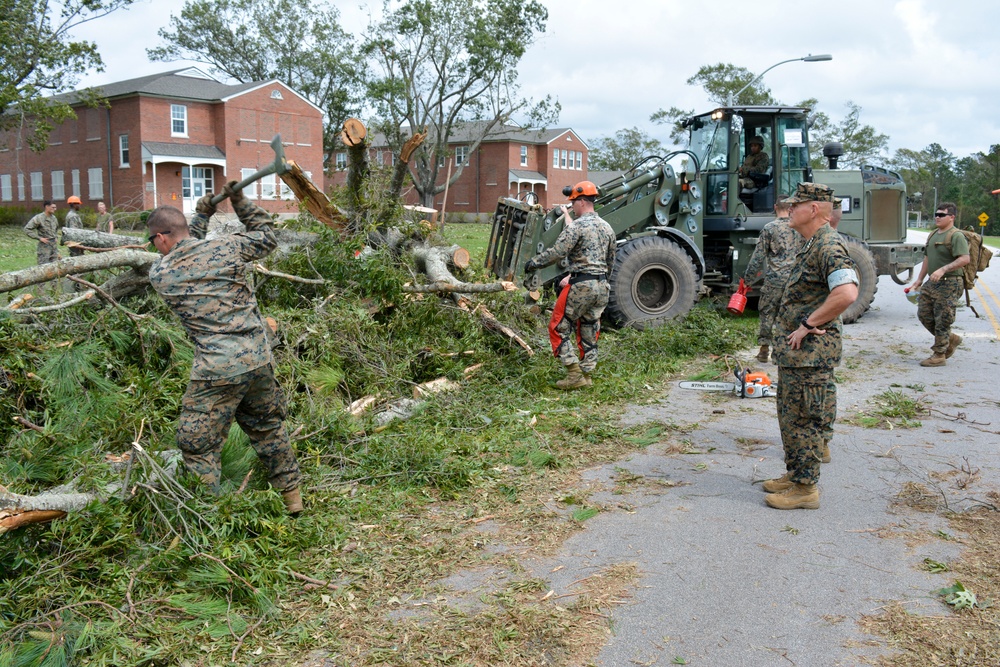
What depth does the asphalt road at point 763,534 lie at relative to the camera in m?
3.60

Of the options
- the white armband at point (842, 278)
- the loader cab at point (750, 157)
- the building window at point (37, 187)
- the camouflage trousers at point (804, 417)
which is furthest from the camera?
the building window at point (37, 187)

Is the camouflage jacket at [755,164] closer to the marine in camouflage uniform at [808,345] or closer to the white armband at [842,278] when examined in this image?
the marine in camouflage uniform at [808,345]

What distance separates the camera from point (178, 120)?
42.4m

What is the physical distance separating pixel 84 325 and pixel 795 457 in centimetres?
535

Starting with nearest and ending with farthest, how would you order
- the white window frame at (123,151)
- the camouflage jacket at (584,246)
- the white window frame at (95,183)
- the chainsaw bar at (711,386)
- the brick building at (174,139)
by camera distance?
the camouflage jacket at (584,246) → the chainsaw bar at (711,386) → the brick building at (174,139) → the white window frame at (123,151) → the white window frame at (95,183)

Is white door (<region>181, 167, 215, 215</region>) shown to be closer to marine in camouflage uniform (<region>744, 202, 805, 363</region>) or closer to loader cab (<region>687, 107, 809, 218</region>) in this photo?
loader cab (<region>687, 107, 809, 218</region>)

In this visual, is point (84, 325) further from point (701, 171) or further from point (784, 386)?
point (701, 171)

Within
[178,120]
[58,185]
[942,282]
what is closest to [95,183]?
[58,185]

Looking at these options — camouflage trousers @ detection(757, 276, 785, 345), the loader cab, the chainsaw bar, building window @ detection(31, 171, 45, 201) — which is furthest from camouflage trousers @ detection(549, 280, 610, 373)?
building window @ detection(31, 171, 45, 201)

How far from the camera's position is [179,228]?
450 centimetres

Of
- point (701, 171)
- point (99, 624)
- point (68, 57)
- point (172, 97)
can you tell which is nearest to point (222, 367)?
point (99, 624)

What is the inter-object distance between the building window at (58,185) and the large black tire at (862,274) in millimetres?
45464

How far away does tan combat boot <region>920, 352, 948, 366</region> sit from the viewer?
30.7ft

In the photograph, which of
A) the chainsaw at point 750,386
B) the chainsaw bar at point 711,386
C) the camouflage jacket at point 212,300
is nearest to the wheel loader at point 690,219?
the chainsaw bar at point 711,386
